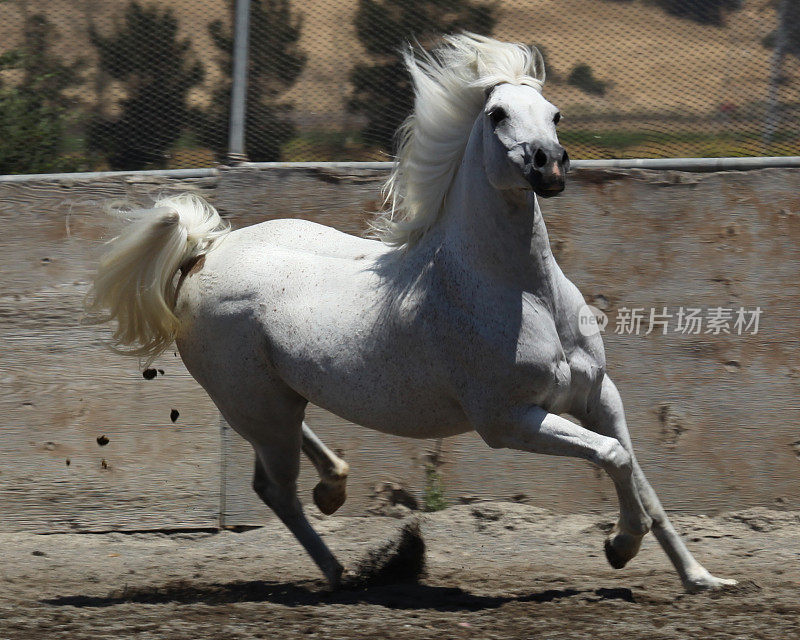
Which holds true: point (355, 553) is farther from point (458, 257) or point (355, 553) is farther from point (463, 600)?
point (458, 257)

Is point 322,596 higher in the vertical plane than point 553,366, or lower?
lower

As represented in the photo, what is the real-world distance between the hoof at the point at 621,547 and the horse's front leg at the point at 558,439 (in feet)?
0.73

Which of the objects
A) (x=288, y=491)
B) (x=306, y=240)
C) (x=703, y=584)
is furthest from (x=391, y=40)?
(x=703, y=584)

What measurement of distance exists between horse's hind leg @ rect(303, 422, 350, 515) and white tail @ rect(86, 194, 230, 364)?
2.42ft

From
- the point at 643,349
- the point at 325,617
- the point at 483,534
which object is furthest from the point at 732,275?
the point at 325,617

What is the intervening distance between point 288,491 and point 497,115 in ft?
6.11

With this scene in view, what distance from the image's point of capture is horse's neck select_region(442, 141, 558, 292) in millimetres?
3617

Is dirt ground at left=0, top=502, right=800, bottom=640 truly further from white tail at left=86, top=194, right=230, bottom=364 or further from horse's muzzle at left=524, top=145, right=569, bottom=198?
horse's muzzle at left=524, top=145, right=569, bottom=198

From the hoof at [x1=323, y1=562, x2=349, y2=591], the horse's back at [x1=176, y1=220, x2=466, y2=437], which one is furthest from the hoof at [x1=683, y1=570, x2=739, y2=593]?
the hoof at [x1=323, y1=562, x2=349, y2=591]

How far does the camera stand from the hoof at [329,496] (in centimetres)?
468

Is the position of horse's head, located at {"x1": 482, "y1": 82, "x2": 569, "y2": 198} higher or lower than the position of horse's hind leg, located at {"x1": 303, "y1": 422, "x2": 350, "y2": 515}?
higher

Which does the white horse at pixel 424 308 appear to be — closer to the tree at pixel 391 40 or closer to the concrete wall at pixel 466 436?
the concrete wall at pixel 466 436

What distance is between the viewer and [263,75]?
5539mm

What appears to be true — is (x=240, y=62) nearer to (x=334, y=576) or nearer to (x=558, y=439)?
(x=334, y=576)
